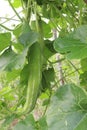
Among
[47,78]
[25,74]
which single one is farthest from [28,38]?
[47,78]

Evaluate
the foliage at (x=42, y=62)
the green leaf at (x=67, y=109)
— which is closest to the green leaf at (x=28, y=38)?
the foliage at (x=42, y=62)

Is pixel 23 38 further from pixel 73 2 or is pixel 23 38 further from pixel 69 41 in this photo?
pixel 73 2

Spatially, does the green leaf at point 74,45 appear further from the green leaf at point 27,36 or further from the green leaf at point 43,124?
the green leaf at point 43,124

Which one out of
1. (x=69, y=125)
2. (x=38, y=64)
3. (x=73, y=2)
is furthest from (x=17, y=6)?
(x=69, y=125)

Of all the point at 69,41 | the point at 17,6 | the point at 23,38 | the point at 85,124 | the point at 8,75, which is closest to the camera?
the point at 85,124

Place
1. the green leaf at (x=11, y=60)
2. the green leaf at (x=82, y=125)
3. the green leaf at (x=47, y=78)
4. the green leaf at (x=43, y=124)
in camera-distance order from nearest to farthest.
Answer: the green leaf at (x=82, y=125), the green leaf at (x=11, y=60), the green leaf at (x=43, y=124), the green leaf at (x=47, y=78)

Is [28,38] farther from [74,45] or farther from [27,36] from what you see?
[74,45]
